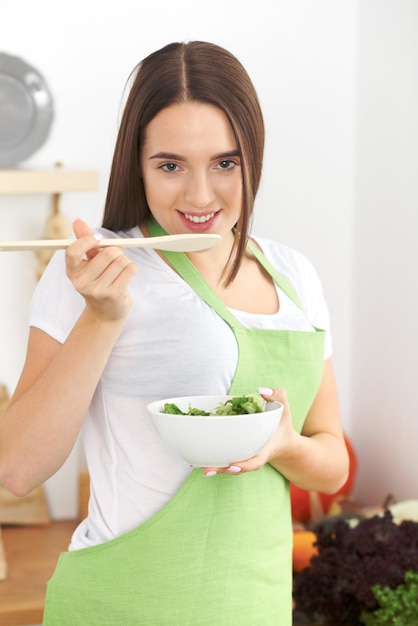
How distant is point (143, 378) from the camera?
1013mm

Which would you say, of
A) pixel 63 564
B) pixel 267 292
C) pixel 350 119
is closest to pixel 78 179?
pixel 350 119

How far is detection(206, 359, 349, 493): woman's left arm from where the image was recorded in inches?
38.9

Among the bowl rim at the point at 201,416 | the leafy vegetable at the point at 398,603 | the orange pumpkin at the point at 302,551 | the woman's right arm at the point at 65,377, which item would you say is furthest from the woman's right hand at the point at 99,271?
the orange pumpkin at the point at 302,551

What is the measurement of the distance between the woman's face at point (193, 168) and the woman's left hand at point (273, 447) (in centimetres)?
19

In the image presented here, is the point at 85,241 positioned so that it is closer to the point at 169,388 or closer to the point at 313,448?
the point at 169,388

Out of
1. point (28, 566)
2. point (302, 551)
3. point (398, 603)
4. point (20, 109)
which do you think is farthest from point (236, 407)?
point (20, 109)

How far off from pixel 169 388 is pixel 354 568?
890mm

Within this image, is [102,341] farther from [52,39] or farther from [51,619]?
[52,39]

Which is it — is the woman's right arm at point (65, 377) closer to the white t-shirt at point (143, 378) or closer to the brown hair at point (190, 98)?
the white t-shirt at point (143, 378)

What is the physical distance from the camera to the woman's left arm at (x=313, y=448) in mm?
988

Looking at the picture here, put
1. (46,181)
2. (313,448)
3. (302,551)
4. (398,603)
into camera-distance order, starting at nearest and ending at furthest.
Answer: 1. (313,448)
2. (398,603)
3. (302,551)
4. (46,181)

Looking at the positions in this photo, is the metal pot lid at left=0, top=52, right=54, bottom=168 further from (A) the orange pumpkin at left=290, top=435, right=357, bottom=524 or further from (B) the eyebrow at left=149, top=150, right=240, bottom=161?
(B) the eyebrow at left=149, top=150, right=240, bottom=161

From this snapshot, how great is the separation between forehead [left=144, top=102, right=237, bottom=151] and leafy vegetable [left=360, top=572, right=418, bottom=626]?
3.29ft

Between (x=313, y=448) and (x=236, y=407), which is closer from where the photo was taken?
(x=236, y=407)
